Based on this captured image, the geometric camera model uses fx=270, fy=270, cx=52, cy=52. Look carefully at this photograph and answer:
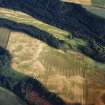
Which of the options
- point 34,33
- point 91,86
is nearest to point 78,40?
point 34,33

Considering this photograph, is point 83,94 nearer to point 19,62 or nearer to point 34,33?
point 19,62

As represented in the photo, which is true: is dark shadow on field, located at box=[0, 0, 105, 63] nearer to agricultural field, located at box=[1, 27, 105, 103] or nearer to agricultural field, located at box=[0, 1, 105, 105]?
agricultural field, located at box=[0, 1, 105, 105]

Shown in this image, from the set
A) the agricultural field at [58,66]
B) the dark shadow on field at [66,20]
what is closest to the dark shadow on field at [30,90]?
the agricultural field at [58,66]

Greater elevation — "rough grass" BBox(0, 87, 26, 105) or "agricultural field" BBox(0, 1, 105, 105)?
"agricultural field" BBox(0, 1, 105, 105)

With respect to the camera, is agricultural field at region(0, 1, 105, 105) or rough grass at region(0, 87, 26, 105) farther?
agricultural field at region(0, 1, 105, 105)

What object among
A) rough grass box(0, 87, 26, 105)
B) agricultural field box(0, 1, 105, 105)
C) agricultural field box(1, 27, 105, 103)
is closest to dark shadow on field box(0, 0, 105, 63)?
agricultural field box(0, 1, 105, 105)

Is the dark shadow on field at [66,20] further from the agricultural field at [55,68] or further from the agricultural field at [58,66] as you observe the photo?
the agricultural field at [55,68]

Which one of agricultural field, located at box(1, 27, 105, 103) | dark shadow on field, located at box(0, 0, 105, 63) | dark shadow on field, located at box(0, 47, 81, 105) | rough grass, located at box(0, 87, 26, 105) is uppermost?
dark shadow on field, located at box(0, 0, 105, 63)

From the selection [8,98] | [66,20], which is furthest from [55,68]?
[66,20]
